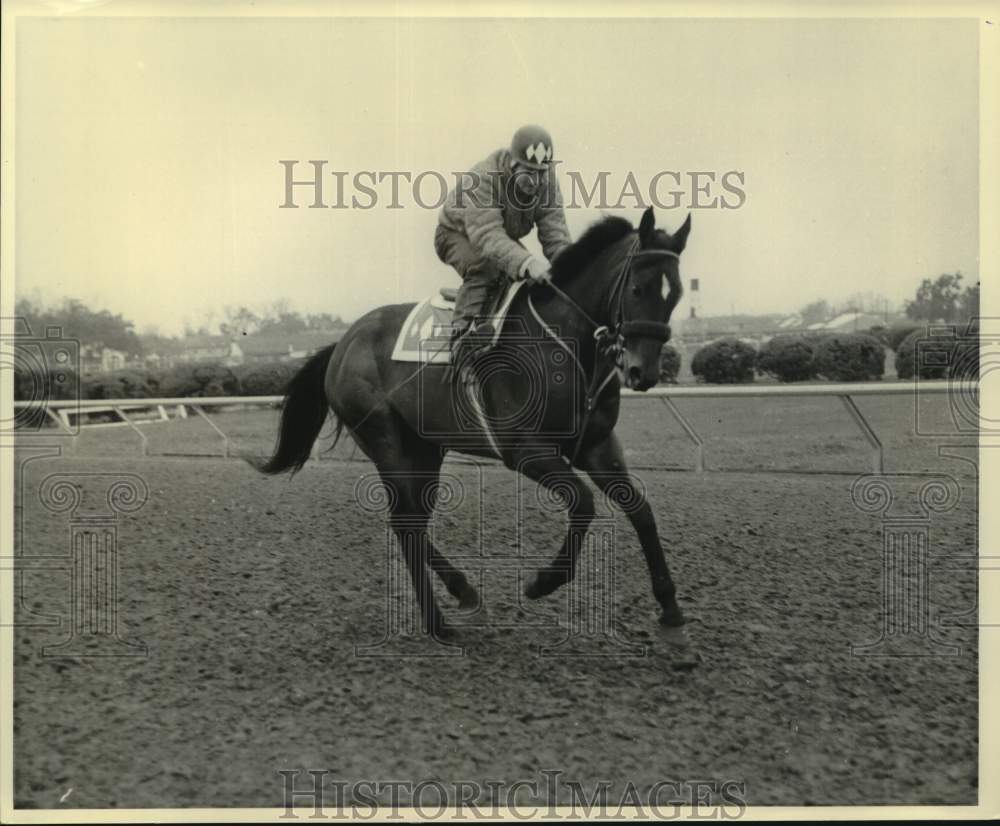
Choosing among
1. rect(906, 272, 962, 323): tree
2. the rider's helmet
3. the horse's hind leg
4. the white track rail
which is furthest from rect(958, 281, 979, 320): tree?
the horse's hind leg

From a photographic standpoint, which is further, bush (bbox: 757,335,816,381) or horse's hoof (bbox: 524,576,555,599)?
bush (bbox: 757,335,816,381)

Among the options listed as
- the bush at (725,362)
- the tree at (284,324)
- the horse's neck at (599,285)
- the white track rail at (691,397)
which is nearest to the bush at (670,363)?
the bush at (725,362)

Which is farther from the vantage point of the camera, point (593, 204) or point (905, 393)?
point (905, 393)

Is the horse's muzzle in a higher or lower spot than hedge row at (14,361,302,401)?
higher

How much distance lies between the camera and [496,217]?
124 inches

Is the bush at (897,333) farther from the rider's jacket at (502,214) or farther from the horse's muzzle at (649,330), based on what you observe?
the rider's jacket at (502,214)

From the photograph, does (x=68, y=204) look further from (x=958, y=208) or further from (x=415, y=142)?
(x=958, y=208)

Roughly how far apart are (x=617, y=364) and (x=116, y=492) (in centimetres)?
209

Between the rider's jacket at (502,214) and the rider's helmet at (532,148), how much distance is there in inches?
1.6

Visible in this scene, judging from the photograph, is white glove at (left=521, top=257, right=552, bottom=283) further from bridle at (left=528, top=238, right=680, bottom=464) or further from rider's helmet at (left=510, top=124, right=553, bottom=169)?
rider's helmet at (left=510, top=124, right=553, bottom=169)

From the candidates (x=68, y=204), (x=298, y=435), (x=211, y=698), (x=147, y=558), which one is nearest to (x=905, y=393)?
(x=298, y=435)

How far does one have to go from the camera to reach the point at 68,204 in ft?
10.7

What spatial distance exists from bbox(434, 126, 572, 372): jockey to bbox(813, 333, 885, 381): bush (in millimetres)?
1354

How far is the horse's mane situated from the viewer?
305 centimetres
